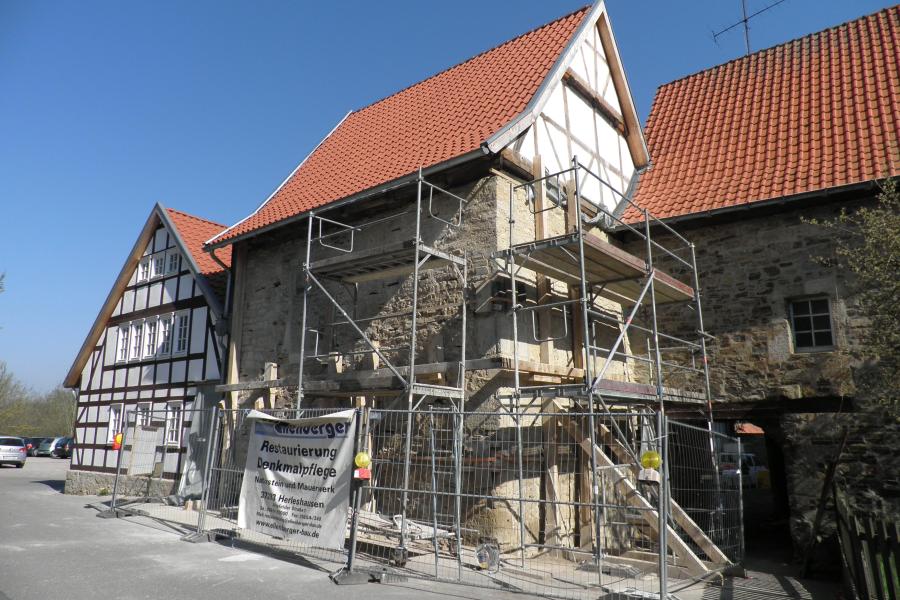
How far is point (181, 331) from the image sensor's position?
15.6 metres

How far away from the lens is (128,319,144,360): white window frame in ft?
55.0

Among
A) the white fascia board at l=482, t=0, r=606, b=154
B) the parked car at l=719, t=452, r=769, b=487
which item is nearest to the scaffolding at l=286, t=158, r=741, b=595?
the white fascia board at l=482, t=0, r=606, b=154

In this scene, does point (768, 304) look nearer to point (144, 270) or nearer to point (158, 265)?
point (158, 265)

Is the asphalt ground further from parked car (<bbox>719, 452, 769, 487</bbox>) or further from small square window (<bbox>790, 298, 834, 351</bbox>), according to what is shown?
parked car (<bbox>719, 452, 769, 487</bbox>)

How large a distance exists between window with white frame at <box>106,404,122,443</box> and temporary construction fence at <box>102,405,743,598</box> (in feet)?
26.6

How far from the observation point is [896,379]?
22.1ft

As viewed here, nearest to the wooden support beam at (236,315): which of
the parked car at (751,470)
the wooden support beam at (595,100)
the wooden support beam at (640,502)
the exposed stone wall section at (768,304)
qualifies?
the wooden support beam at (640,502)

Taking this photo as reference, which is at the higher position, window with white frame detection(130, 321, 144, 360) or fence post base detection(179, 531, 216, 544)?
window with white frame detection(130, 321, 144, 360)

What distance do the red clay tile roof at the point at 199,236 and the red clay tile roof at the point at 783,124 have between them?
10.4 meters

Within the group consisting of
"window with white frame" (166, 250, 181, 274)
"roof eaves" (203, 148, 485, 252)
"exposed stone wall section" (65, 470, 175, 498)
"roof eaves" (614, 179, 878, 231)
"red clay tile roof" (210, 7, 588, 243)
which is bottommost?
"exposed stone wall section" (65, 470, 175, 498)

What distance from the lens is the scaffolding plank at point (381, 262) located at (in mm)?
9156

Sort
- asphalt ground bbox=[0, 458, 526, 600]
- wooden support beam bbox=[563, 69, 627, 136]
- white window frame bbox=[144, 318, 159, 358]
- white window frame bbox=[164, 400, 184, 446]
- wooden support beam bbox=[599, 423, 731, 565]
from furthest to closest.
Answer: white window frame bbox=[144, 318, 159, 358] → white window frame bbox=[164, 400, 184, 446] → wooden support beam bbox=[563, 69, 627, 136] → wooden support beam bbox=[599, 423, 731, 565] → asphalt ground bbox=[0, 458, 526, 600]

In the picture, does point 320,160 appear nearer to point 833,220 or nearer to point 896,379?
point 833,220

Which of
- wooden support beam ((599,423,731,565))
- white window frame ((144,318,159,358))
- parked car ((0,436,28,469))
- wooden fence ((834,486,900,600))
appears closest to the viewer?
wooden fence ((834,486,900,600))
